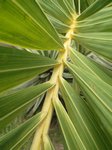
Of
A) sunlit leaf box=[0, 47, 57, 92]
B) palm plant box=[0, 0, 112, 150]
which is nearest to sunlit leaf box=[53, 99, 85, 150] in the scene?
palm plant box=[0, 0, 112, 150]

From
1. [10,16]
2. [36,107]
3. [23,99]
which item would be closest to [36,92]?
[23,99]

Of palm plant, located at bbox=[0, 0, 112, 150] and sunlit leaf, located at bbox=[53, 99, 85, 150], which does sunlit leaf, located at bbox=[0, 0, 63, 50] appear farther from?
sunlit leaf, located at bbox=[53, 99, 85, 150]

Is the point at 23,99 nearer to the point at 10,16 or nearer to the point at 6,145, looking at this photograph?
the point at 6,145

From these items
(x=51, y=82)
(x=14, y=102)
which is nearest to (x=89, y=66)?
(x=51, y=82)

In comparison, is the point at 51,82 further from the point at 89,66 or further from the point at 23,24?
the point at 23,24

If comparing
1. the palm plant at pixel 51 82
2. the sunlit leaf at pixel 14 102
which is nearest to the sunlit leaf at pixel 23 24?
the palm plant at pixel 51 82

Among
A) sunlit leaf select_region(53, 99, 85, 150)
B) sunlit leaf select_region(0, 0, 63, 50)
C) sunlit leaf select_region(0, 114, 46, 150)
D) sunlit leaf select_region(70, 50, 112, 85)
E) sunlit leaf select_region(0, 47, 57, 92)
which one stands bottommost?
sunlit leaf select_region(53, 99, 85, 150)

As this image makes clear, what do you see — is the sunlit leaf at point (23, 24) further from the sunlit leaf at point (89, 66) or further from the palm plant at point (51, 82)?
the sunlit leaf at point (89, 66)

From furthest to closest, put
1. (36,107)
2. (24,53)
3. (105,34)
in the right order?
(36,107)
(105,34)
(24,53)
